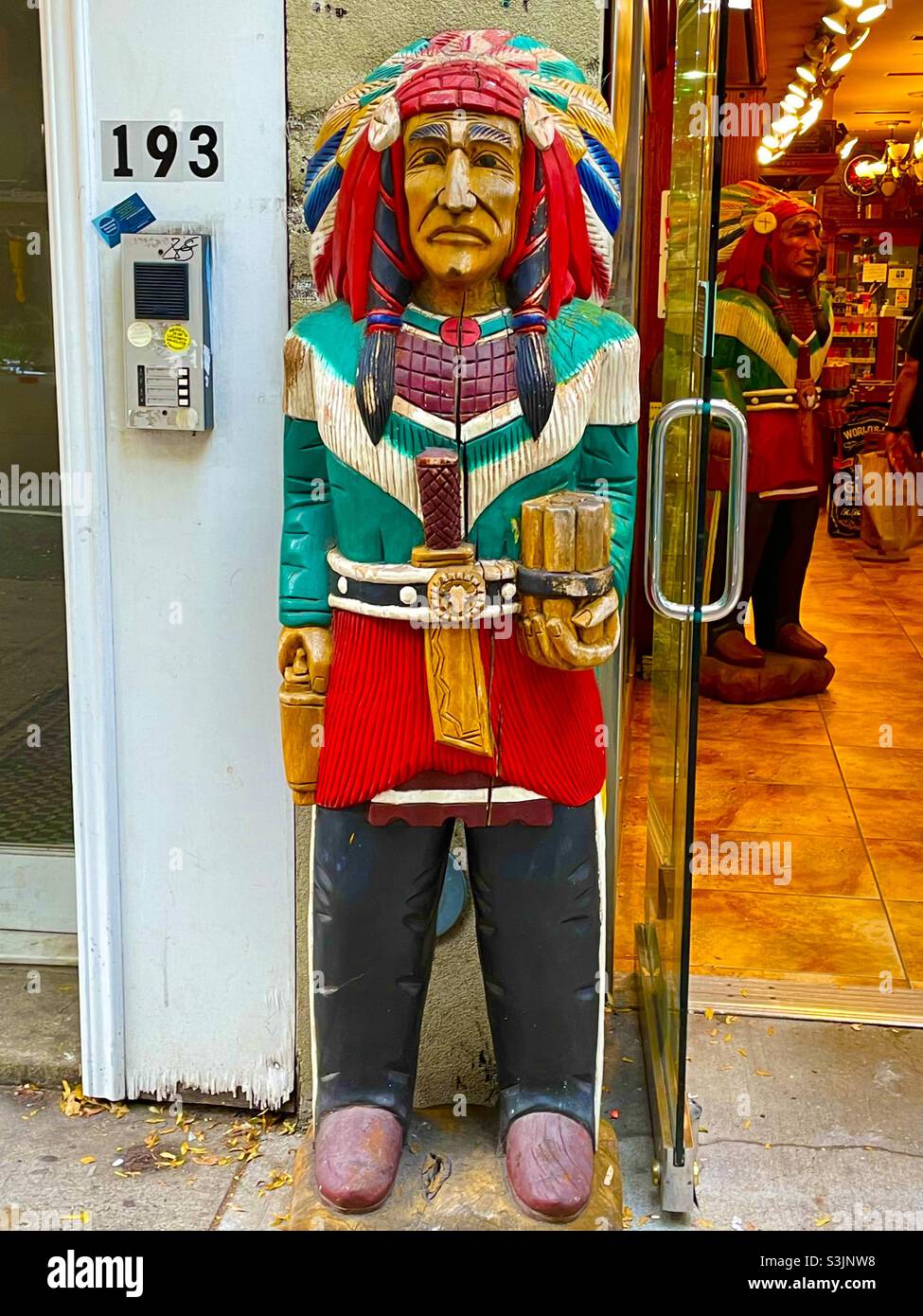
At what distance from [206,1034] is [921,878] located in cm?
239

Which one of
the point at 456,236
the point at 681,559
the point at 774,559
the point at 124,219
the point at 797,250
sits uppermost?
the point at 797,250

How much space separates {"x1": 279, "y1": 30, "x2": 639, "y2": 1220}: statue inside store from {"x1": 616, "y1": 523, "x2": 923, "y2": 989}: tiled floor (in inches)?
56.4

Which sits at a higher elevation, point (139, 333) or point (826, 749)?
point (139, 333)

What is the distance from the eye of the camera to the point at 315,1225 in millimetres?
2148

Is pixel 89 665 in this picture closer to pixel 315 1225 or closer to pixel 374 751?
pixel 374 751

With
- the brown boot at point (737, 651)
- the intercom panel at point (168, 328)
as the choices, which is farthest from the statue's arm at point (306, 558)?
the brown boot at point (737, 651)

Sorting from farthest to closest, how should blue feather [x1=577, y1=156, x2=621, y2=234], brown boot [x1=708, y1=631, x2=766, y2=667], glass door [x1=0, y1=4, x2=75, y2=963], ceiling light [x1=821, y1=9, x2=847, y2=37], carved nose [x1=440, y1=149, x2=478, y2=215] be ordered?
ceiling light [x1=821, y1=9, x2=847, y2=37] < brown boot [x1=708, y1=631, x2=766, y2=667] < glass door [x1=0, y1=4, x2=75, y2=963] < blue feather [x1=577, y1=156, x2=621, y2=234] < carved nose [x1=440, y1=149, x2=478, y2=215]

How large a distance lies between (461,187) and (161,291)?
0.83 meters

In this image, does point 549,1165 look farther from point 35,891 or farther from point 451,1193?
point 35,891

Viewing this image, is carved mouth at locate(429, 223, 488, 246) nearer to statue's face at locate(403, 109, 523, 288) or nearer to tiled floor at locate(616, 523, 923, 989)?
statue's face at locate(403, 109, 523, 288)

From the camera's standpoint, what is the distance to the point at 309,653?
2152 millimetres

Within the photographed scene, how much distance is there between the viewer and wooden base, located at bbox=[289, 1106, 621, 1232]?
217cm

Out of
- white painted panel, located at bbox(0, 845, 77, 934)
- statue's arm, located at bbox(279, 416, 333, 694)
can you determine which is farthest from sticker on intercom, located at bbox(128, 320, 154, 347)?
white painted panel, located at bbox(0, 845, 77, 934)

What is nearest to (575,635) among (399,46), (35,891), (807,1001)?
(399,46)
